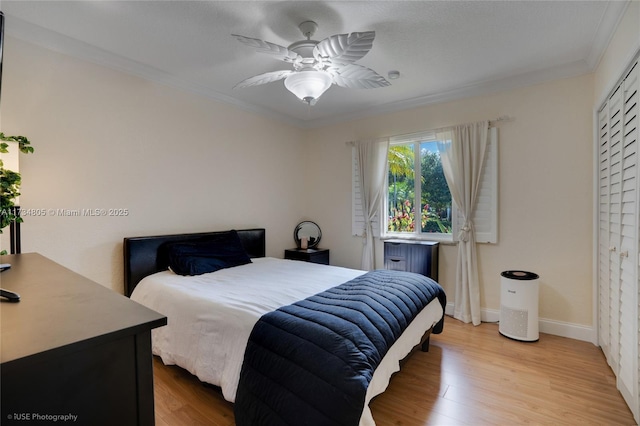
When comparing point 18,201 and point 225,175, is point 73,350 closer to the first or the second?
point 18,201

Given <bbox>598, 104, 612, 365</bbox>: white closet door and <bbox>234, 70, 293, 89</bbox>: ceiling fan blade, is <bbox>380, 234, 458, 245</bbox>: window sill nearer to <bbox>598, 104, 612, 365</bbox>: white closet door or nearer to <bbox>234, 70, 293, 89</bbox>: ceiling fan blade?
<bbox>598, 104, 612, 365</bbox>: white closet door

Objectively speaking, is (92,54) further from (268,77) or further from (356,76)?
(356,76)

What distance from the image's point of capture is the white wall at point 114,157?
91.4 inches

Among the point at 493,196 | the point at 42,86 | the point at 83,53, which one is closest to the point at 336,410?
the point at 493,196

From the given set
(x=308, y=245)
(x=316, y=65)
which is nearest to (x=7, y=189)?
(x=316, y=65)

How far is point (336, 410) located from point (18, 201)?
8.63ft

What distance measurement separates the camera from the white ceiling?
205 cm

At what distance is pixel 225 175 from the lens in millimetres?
3699

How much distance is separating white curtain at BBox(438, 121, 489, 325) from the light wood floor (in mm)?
659

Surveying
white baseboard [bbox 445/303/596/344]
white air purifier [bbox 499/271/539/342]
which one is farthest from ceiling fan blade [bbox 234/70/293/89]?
white baseboard [bbox 445/303/596/344]

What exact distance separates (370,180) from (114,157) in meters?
2.89

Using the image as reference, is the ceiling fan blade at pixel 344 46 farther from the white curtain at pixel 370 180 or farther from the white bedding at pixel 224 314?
the white curtain at pixel 370 180

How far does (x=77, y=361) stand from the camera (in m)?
0.68

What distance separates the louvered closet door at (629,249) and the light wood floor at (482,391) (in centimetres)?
22
